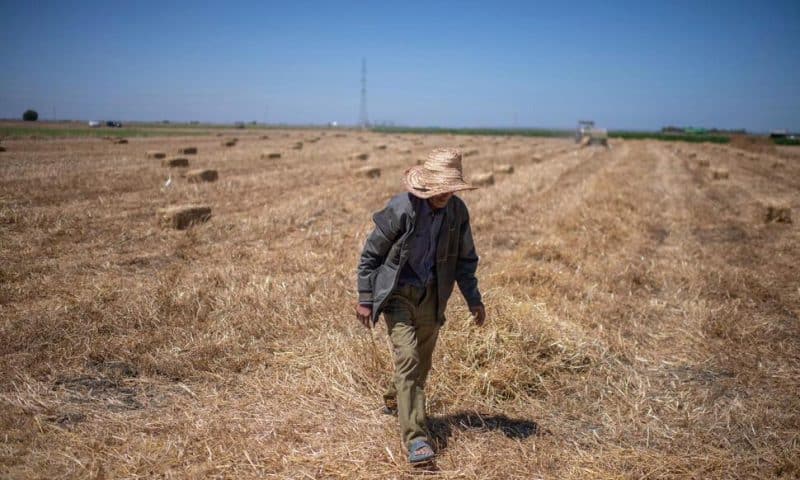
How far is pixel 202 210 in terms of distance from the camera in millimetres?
9242

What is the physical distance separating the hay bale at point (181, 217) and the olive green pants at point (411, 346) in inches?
243

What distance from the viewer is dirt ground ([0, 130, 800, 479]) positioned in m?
3.45

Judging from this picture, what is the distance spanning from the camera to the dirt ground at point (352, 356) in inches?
136

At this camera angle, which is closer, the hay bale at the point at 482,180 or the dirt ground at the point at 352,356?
the dirt ground at the point at 352,356

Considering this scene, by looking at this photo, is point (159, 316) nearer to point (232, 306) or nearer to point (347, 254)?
point (232, 306)

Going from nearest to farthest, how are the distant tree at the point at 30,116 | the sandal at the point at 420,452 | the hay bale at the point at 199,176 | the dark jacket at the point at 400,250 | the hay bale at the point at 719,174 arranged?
1. the sandal at the point at 420,452
2. the dark jacket at the point at 400,250
3. the hay bale at the point at 199,176
4. the hay bale at the point at 719,174
5. the distant tree at the point at 30,116

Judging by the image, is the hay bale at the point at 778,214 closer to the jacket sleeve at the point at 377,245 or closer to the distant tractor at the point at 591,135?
the jacket sleeve at the point at 377,245

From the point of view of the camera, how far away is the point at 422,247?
11.3 ft

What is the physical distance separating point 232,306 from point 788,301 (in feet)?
21.1

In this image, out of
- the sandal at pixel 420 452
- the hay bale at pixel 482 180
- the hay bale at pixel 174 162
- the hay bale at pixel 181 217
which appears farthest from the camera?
the hay bale at pixel 174 162

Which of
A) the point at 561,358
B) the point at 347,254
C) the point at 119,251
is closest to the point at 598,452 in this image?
the point at 561,358

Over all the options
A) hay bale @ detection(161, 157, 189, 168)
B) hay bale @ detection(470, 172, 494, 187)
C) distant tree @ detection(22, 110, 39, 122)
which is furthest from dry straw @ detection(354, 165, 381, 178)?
distant tree @ detection(22, 110, 39, 122)

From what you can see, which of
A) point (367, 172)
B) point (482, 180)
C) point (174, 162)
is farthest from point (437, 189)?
point (174, 162)

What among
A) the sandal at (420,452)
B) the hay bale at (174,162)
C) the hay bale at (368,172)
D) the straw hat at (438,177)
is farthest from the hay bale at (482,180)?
the sandal at (420,452)
